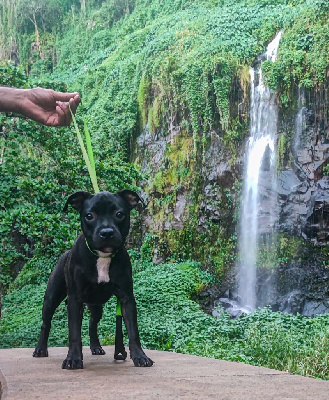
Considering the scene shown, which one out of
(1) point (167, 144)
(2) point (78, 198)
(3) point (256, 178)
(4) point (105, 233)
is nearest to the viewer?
(4) point (105, 233)

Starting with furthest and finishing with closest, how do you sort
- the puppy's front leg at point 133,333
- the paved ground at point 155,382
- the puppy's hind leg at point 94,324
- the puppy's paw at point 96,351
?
the puppy's paw at point 96,351 → the puppy's hind leg at point 94,324 → the puppy's front leg at point 133,333 → the paved ground at point 155,382

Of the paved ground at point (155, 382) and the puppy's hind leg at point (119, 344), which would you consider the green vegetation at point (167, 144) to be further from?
the paved ground at point (155, 382)

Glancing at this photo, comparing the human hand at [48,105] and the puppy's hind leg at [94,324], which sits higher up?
the human hand at [48,105]

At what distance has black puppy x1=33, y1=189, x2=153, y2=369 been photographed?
115 inches

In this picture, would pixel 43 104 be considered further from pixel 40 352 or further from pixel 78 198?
pixel 40 352

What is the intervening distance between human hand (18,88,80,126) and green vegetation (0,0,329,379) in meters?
3.93

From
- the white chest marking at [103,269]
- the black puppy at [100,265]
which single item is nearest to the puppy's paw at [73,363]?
the black puppy at [100,265]

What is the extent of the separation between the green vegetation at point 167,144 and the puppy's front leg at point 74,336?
3624 mm

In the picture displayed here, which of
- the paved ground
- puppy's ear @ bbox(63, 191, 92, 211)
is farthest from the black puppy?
the paved ground

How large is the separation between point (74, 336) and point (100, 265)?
1.38 ft

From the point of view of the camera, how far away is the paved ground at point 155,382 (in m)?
2.13

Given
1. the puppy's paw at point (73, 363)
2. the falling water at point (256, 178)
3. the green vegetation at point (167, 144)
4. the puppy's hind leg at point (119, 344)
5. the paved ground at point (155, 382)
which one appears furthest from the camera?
the falling water at point (256, 178)

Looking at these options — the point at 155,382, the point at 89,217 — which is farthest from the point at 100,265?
the point at 155,382

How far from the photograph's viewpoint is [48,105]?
3107 millimetres
